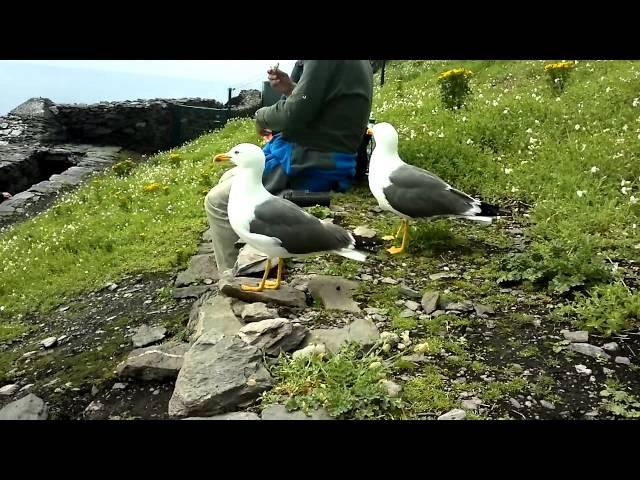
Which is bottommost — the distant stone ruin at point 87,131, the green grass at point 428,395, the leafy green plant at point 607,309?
the distant stone ruin at point 87,131

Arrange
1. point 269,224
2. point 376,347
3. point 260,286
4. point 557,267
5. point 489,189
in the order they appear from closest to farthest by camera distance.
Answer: point 376,347, point 269,224, point 260,286, point 557,267, point 489,189

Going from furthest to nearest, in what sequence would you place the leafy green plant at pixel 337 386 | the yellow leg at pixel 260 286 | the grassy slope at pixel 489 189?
the grassy slope at pixel 489 189, the yellow leg at pixel 260 286, the leafy green plant at pixel 337 386

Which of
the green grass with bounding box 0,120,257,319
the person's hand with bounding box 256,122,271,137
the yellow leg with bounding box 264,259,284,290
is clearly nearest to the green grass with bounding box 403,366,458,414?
the yellow leg with bounding box 264,259,284,290

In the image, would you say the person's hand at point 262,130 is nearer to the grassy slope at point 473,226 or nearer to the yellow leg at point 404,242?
the grassy slope at point 473,226

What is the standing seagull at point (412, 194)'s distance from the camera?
15.5 ft

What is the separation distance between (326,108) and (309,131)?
25 cm

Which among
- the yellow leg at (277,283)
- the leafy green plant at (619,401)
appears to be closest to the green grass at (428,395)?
the leafy green plant at (619,401)

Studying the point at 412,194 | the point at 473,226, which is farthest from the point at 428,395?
the point at 473,226

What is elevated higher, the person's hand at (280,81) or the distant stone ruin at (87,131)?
the person's hand at (280,81)

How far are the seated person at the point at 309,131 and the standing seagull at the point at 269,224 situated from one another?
83cm

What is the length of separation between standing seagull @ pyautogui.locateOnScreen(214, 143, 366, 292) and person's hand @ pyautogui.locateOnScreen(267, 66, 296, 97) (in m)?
1.20

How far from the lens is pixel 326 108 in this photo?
17.2ft

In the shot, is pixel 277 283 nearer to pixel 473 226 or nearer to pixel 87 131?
pixel 473 226
